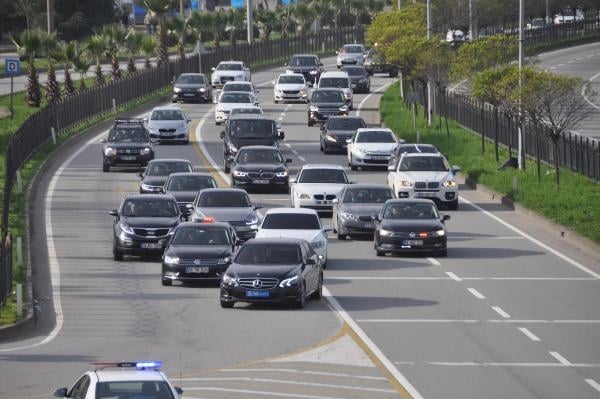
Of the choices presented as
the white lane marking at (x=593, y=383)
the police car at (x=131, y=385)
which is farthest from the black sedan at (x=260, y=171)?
the police car at (x=131, y=385)

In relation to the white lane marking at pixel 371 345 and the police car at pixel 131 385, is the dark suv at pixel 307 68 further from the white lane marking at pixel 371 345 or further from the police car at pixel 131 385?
the police car at pixel 131 385

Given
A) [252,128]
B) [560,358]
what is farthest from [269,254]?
[252,128]

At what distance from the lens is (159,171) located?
48.6 m

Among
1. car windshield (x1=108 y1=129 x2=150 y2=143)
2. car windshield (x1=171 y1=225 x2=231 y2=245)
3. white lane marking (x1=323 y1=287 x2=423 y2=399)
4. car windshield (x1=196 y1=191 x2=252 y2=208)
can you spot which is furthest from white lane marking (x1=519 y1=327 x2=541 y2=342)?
car windshield (x1=108 y1=129 x2=150 y2=143)

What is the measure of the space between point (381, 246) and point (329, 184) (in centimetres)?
746

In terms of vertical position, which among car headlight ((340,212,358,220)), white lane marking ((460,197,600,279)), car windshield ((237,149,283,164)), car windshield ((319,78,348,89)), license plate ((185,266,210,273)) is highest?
car windshield ((319,78,348,89))

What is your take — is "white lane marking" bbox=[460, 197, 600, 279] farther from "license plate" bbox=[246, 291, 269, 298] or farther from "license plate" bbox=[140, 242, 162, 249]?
"license plate" bbox=[140, 242, 162, 249]

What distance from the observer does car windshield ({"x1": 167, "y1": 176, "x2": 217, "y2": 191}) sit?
148ft

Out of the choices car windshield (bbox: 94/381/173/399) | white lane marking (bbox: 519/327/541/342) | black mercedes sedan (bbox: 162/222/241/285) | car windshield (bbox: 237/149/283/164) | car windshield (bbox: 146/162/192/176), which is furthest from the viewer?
car windshield (bbox: 237/149/283/164)

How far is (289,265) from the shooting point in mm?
31875

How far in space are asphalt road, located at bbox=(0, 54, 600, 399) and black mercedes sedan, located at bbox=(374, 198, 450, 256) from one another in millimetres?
309

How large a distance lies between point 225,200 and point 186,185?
4003 millimetres

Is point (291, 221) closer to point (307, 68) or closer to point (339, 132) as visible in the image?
point (339, 132)

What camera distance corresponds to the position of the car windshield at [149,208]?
39.1 m
